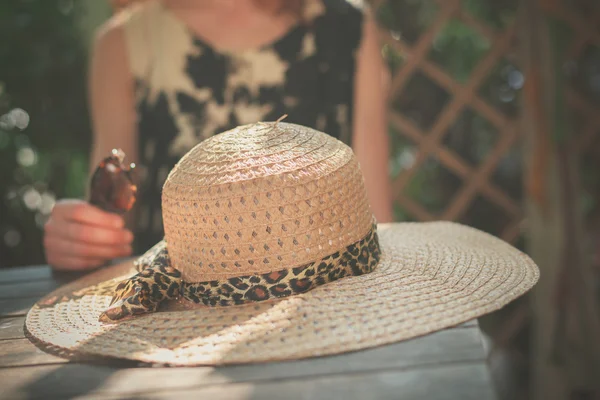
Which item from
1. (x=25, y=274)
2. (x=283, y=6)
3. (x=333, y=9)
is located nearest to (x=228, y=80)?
(x=283, y=6)

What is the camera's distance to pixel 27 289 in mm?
1039

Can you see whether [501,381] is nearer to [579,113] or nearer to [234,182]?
[579,113]

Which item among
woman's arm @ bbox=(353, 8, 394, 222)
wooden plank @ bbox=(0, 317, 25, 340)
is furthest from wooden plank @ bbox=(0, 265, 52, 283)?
woman's arm @ bbox=(353, 8, 394, 222)

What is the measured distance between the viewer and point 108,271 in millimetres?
1046

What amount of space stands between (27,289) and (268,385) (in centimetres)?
68

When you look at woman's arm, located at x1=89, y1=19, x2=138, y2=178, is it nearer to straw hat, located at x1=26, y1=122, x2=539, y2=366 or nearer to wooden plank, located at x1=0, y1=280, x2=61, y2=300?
wooden plank, located at x1=0, y1=280, x2=61, y2=300

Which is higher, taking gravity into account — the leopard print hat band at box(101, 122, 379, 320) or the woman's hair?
the woman's hair

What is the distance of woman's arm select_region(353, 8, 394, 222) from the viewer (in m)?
1.51

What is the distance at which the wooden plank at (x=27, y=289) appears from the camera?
1.00 m

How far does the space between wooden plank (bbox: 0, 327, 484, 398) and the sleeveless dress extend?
3.11 ft

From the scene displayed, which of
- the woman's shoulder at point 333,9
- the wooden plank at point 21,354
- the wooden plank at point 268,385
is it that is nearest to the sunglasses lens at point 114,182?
the wooden plank at point 21,354

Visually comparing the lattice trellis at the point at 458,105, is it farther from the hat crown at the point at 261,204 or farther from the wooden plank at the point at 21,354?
the wooden plank at the point at 21,354

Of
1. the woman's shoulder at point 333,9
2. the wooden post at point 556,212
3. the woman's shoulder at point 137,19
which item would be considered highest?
the woman's shoulder at point 137,19

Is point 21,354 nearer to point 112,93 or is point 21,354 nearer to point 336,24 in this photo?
point 112,93
